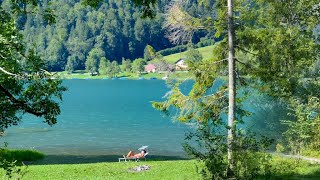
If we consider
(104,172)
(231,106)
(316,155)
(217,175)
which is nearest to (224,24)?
(231,106)

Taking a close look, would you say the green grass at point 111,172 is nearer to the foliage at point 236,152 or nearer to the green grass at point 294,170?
the green grass at point 294,170

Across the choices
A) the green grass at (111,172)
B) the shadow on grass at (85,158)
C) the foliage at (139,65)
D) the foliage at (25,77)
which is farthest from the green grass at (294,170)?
the foliage at (139,65)

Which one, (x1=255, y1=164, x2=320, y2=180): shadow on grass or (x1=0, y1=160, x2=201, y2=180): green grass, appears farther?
(x1=0, y1=160, x2=201, y2=180): green grass

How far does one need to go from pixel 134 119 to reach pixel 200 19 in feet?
153

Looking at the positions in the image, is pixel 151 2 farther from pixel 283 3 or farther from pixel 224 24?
pixel 283 3

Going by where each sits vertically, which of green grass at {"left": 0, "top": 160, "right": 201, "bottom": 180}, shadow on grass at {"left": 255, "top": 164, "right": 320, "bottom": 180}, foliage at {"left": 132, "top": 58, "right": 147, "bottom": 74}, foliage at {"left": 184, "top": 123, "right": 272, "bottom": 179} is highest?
foliage at {"left": 132, "top": 58, "right": 147, "bottom": 74}

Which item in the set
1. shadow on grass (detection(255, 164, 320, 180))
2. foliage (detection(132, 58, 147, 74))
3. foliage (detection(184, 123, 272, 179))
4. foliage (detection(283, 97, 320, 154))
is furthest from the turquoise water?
foliage (detection(132, 58, 147, 74))

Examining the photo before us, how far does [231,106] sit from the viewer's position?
14898mm

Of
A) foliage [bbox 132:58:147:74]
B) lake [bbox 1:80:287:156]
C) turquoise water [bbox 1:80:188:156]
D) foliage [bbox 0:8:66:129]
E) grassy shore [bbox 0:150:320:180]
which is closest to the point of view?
foliage [bbox 0:8:66:129]

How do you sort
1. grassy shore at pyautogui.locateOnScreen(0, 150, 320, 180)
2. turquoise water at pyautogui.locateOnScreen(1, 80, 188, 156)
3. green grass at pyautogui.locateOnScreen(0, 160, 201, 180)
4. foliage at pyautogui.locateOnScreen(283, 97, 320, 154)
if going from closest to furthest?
grassy shore at pyautogui.locateOnScreen(0, 150, 320, 180)
foliage at pyautogui.locateOnScreen(283, 97, 320, 154)
green grass at pyautogui.locateOnScreen(0, 160, 201, 180)
turquoise water at pyautogui.locateOnScreen(1, 80, 188, 156)

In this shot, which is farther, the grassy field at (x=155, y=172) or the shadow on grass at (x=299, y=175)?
the grassy field at (x=155, y=172)

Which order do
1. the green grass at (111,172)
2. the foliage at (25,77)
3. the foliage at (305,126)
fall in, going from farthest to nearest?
the green grass at (111,172)
the foliage at (305,126)
the foliage at (25,77)

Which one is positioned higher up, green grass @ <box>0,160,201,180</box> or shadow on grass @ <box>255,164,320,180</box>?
shadow on grass @ <box>255,164,320,180</box>

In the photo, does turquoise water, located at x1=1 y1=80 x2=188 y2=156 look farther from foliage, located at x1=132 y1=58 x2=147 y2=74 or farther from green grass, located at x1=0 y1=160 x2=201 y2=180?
foliage, located at x1=132 y1=58 x2=147 y2=74
